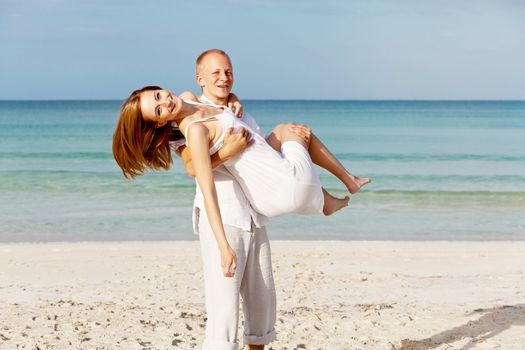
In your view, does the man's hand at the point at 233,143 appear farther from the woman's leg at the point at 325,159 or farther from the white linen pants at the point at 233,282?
the woman's leg at the point at 325,159

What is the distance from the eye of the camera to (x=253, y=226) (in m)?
4.11

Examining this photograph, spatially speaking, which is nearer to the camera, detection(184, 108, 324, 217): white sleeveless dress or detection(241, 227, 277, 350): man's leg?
detection(184, 108, 324, 217): white sleeveless dress

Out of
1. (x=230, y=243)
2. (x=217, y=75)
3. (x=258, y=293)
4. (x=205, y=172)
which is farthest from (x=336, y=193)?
(x=205, y=172)

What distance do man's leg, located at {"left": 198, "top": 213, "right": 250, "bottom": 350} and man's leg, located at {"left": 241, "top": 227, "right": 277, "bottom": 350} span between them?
10 centimetres

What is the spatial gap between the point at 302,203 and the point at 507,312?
3701 mm

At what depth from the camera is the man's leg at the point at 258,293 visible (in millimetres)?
4191

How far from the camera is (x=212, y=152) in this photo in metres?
3.89

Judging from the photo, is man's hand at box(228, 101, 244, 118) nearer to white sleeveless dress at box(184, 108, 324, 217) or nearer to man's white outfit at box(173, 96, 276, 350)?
man's white outfit at box(173, 96, 276, 350)

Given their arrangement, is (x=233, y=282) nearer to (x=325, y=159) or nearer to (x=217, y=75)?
(x=325, y=159)

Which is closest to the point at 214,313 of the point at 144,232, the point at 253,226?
the point at 253,226

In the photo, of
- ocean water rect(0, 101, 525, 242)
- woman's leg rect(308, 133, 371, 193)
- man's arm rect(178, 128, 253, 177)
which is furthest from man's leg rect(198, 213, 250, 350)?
ocean water rect(0, 101, 525, 242)

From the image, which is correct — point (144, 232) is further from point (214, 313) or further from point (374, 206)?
point (214, 313)

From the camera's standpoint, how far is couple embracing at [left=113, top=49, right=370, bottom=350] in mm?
3883

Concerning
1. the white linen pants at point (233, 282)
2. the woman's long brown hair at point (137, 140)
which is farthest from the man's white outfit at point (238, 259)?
the woman's long brown hair at point (137, 140)
